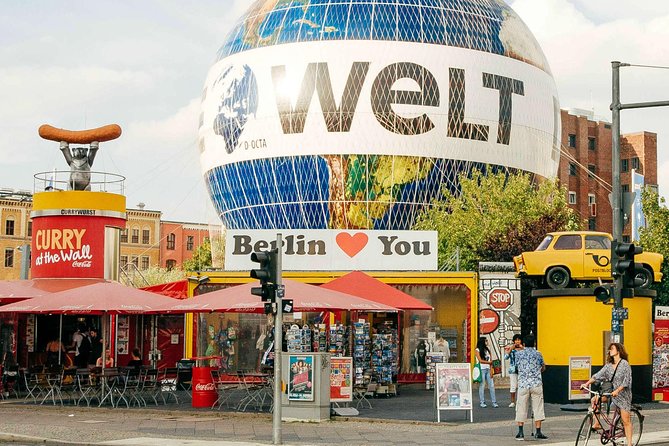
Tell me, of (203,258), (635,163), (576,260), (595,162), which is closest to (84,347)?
(576,260)

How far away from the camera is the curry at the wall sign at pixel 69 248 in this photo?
3450 cm

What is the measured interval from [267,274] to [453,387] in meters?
5.67

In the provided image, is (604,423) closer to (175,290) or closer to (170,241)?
(175,290)

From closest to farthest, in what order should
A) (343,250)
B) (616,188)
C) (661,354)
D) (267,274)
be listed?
(267,274)
(616,188)
(661,354)
(343,250)

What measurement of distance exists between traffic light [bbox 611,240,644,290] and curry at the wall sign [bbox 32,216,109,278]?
17623mm

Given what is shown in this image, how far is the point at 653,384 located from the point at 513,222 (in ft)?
83.2

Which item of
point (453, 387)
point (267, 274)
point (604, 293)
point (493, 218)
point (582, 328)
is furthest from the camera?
point (493, 218)

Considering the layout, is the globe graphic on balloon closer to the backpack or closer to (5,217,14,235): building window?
the backpack

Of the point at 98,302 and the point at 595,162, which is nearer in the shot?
the point at 98,302

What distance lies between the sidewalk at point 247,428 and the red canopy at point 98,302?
2.35 m

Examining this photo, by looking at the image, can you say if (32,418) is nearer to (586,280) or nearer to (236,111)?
(586,280)

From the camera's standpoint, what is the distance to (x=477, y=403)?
1139 inches

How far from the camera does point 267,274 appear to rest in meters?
19.6

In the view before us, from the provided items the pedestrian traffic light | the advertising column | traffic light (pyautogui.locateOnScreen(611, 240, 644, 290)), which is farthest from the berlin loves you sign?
traffic light (pyautogui.locateOnScreen(611, 240, 644, 290))
